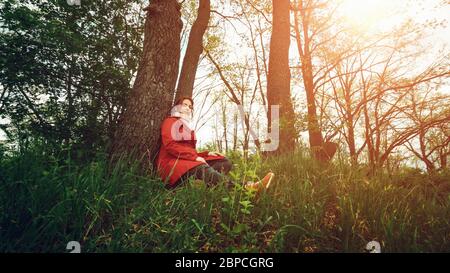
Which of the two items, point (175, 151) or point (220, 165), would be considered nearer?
point (175, 151)

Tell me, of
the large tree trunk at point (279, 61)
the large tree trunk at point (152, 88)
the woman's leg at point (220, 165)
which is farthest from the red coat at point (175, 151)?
the large tree trunk at point (279, 61)

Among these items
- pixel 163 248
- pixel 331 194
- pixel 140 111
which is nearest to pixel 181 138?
pixel 140 111

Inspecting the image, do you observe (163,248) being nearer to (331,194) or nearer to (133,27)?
(331,194)

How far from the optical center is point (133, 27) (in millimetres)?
4785

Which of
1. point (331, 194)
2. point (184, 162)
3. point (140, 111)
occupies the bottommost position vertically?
point (331, 194)

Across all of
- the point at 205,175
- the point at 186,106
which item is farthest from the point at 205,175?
the point at 186,106

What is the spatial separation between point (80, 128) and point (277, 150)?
3351mm

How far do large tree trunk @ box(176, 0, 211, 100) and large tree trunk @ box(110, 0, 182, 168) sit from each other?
1.70 meters

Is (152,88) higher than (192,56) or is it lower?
lower

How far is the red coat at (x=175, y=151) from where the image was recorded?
3.17 meters

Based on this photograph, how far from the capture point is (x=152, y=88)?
3594 millimetres

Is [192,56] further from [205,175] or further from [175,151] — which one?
[205,175]

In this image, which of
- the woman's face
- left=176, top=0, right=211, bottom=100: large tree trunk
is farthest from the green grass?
left=176, top=0, right=211, bottom=100: large tree trunk

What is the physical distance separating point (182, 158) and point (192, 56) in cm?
353
